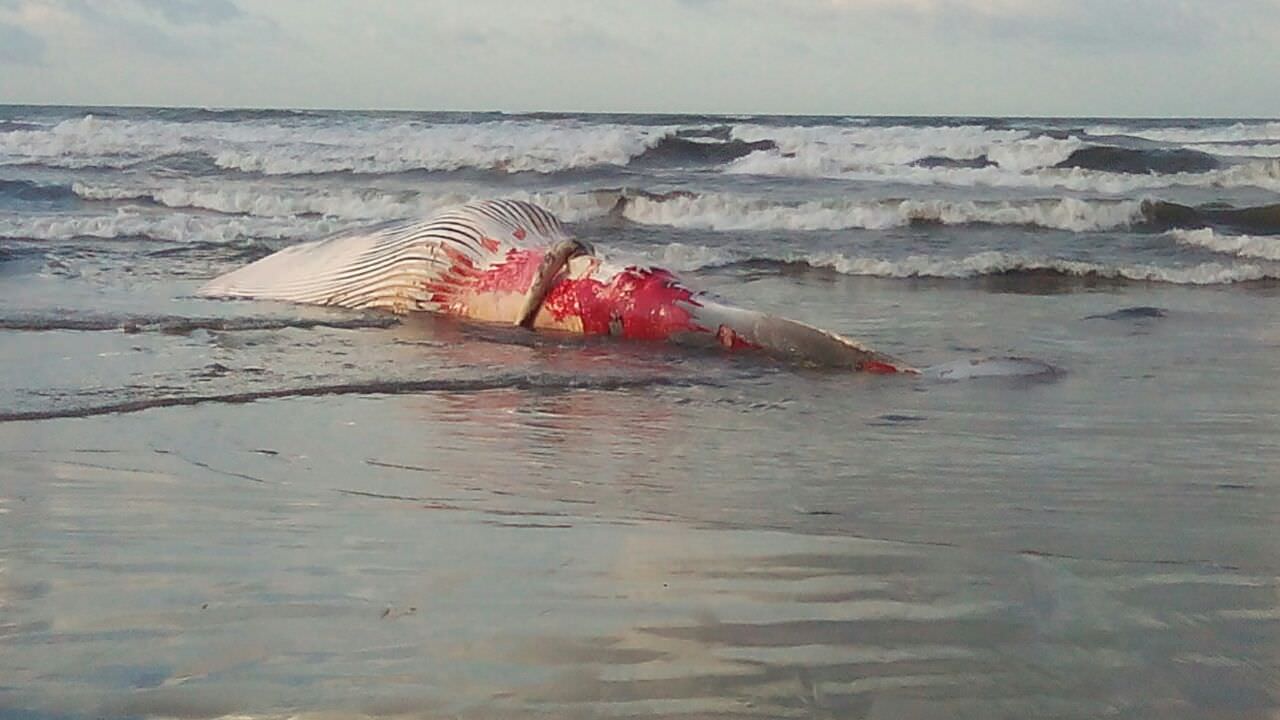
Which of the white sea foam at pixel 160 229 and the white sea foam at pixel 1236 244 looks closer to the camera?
the white sea foam at pixel 1236 244

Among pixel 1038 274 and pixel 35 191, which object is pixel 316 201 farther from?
pixel 1038 274

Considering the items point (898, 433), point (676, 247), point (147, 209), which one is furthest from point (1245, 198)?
point (898, 433)

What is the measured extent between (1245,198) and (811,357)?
14109mm

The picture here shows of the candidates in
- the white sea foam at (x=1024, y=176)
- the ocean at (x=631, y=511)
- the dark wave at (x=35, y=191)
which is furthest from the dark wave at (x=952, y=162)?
the ocean at (x=631, y=511)

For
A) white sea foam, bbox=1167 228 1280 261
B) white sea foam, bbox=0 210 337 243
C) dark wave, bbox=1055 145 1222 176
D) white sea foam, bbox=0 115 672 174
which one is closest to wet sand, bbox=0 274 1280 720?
white sea foam, bbox=1167 228 1280 261

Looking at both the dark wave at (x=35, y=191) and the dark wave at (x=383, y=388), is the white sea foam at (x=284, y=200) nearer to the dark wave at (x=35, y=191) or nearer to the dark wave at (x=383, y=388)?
the dark wave at (x=35, y=191)

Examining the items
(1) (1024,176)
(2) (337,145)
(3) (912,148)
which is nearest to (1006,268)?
(1) (1024,176)

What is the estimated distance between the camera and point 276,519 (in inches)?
140

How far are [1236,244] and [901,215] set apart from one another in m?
3.54

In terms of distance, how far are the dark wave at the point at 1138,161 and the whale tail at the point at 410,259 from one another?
747 inches

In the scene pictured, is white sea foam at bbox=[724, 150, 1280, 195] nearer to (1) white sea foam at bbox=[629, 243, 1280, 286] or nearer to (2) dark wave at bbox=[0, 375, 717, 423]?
(1) white sea foam at bbox=[629, 243, 1280, 286]

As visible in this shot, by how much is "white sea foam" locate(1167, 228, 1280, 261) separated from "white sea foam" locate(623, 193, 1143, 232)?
185 cm

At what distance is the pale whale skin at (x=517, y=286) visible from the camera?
20.2 ft

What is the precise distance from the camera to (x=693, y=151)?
2739cm
